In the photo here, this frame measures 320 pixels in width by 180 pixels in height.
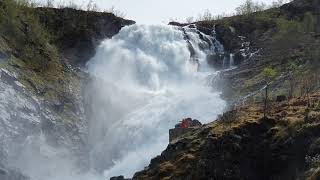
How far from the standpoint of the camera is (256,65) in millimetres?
69125

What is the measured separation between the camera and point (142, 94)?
68.8 m

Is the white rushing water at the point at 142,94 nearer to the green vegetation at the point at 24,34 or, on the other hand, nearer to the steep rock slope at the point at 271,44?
the steep rock slope at the point at 271,44

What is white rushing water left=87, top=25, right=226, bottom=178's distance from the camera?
57844 millimetres

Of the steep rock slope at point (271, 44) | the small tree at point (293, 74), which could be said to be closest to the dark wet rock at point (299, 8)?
the steep rock slope at point (271, 44)

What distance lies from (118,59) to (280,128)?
Result: 4248cm

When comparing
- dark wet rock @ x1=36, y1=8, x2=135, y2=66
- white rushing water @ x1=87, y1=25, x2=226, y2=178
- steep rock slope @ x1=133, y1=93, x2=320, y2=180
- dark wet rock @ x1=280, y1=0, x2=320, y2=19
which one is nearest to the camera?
steep rock slope @ x1=133, y1=93, x2=320, y2=180

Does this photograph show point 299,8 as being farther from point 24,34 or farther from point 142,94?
point 24,34

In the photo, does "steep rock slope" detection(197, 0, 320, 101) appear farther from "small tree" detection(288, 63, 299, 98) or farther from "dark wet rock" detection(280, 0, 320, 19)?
"small tree" detection(288, 63, 299, 98)

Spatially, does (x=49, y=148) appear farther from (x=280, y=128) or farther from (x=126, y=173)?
(x=280, y=128)

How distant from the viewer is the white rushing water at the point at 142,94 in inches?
2277

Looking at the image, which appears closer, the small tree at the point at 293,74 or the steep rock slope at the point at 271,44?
the small tree at the point at 293,74

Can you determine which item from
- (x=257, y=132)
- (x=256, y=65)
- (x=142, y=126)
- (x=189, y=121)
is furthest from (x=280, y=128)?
(x=256, y=65)

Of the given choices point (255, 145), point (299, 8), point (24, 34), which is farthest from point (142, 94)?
point (255, 145)

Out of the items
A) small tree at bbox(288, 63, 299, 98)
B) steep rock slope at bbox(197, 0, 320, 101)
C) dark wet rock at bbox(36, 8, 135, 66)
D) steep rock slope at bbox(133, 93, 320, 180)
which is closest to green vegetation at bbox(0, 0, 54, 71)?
dark wet rock at bbox(36, 8, 135, 66)
